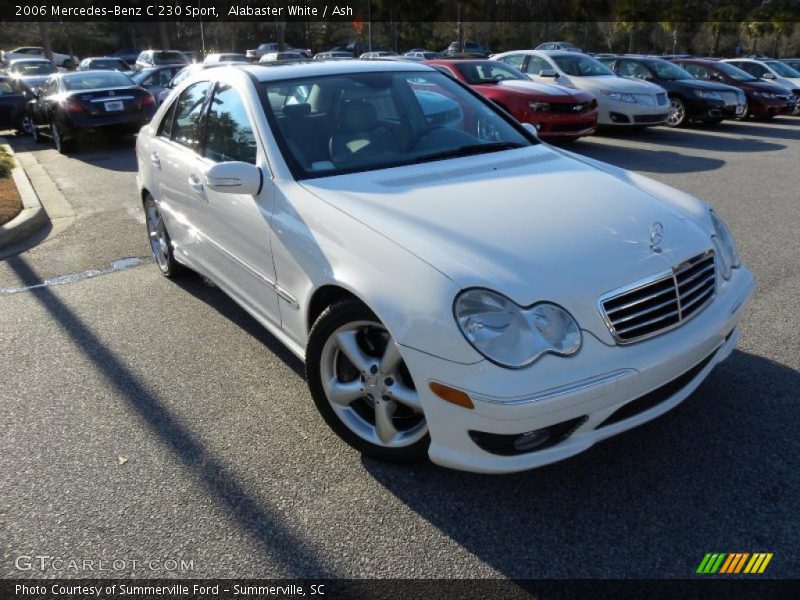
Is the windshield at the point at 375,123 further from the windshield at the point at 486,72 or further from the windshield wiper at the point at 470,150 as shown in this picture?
the windshield at the point at 486,72

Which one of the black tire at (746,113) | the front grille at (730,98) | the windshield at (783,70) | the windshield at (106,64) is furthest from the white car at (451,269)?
the windshield at (106,64)

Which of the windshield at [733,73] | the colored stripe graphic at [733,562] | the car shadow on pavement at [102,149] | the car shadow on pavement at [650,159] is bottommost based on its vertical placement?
the car shadow on pavement at [102,149]

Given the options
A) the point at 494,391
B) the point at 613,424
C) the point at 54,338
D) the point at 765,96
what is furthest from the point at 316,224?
the point at 765,96

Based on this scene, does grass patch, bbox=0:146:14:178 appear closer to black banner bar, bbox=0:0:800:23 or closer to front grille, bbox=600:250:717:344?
front grille, bbox=600:250:717:344

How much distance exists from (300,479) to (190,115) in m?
2.69

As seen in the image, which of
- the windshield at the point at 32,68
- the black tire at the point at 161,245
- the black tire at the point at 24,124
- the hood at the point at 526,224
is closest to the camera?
the hood at the point at 526,224

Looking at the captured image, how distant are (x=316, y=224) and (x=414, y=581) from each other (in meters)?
1.50

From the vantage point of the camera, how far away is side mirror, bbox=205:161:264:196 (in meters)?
3.10

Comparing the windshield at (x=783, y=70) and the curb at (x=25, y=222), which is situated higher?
the windshield at (x=783, y=70)

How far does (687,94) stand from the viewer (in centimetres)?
1330

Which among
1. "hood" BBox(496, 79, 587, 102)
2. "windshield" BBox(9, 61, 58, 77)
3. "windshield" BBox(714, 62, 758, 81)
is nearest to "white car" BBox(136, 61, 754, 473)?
"hood" BBox(496, 79, 587, 102)

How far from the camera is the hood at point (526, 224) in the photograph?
2.37 m

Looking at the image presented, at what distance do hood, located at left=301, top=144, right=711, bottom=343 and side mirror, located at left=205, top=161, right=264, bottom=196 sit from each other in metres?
0.26

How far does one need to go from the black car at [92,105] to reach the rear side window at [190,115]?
8.43 meters
